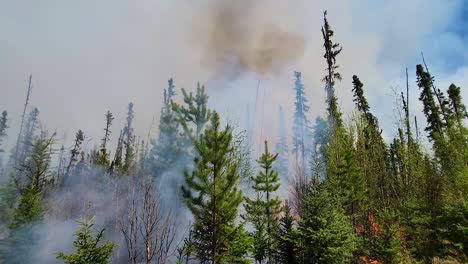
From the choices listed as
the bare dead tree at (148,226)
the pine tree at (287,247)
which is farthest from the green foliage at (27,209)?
the pine tree at (287,247)

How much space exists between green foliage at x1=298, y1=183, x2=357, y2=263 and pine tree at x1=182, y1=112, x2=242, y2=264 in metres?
3.25

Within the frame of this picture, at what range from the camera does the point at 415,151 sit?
22156 mm

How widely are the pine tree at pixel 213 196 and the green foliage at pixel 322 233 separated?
3252 millimetres

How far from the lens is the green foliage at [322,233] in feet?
43.9

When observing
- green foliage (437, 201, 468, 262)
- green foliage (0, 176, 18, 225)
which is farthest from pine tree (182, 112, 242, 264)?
green foliage (0, 176, 18, 225)

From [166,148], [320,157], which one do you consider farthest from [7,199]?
[320,157]

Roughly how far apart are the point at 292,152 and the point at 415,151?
39.4 metres

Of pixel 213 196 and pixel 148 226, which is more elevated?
pixel 213 196

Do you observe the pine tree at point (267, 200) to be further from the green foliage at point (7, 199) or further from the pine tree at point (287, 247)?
the green foliage at point (7, 199)

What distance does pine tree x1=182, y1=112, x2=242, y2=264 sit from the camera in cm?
1311

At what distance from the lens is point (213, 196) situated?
518 inches

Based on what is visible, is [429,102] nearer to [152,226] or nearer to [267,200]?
[267,200]

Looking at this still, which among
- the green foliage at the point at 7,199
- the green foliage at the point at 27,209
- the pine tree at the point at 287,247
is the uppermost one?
the green foliage at the point at 7,199

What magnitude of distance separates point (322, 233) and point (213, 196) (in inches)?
194
